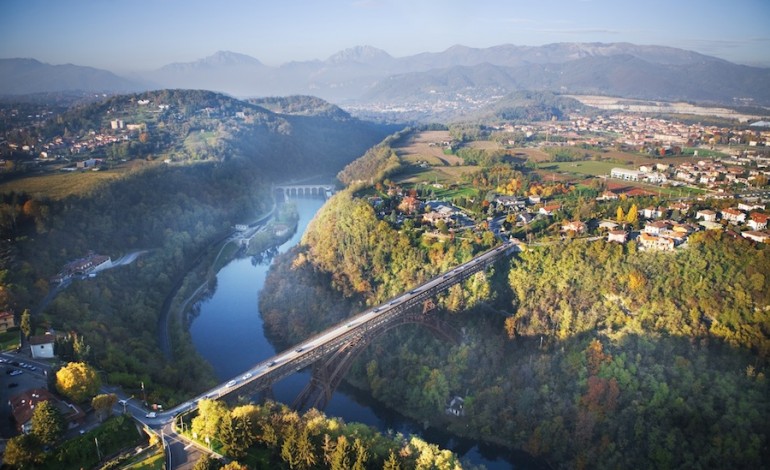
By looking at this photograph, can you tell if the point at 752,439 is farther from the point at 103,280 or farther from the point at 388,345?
the point at 103,280

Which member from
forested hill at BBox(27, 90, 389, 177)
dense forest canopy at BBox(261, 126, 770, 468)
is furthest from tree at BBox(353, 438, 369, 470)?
forested hill at BBox(27, 90, 389, 177)

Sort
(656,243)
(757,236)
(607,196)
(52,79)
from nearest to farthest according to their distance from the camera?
(757,236) < (656,243) < (607,196) < (52,79)

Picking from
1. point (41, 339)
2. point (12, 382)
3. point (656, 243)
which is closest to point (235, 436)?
point (12, 382)

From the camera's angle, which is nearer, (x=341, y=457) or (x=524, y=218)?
(x=341, y=457)

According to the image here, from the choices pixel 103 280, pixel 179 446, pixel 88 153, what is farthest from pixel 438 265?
pixel 88 153

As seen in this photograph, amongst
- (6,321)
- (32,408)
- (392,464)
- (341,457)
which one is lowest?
(392,464)

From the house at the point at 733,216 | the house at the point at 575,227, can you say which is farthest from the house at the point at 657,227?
the house at the point at 733,216

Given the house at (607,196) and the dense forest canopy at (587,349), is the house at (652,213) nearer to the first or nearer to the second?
the house at (607,196)

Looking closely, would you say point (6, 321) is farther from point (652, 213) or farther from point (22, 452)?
point (652, 213)
